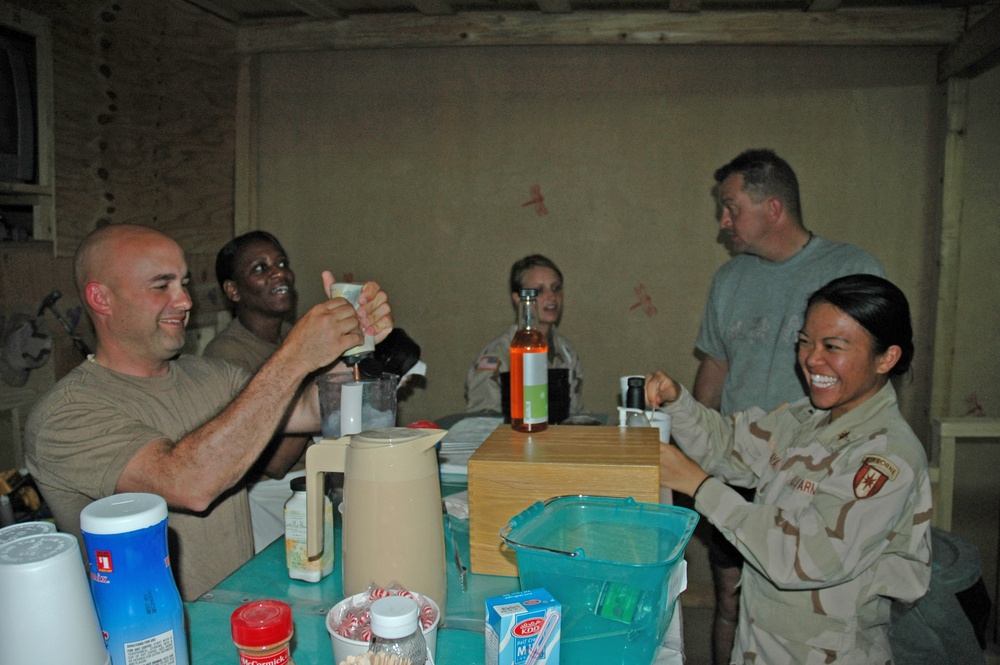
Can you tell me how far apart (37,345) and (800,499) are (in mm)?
2990

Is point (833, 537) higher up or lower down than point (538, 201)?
lower down

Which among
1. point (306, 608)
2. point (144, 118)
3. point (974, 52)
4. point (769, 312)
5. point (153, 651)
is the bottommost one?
point (306, 608)

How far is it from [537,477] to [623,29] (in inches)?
126

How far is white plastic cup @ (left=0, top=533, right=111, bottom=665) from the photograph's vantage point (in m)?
0.74

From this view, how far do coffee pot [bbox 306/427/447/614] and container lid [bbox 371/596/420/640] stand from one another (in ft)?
0.97

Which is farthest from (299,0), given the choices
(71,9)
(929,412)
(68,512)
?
(929,412)

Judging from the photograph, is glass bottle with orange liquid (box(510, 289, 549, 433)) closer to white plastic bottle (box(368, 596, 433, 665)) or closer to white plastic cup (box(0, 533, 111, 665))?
white plastic bottle (box(368, 596, 433, 665))

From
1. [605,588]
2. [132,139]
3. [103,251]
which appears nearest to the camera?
[605,588]

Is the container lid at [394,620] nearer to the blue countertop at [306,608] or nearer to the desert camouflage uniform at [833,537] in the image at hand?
A: the blue countertop at [306,608]

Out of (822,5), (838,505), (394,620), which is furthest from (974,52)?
(394,620)

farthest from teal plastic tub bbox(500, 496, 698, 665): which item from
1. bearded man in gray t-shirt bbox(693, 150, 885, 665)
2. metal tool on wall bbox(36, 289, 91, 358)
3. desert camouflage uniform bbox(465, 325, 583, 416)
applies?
metal tool on wall bbox(36, 289, 91, 358)

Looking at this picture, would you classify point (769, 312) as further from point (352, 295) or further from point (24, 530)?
point (24, 530)

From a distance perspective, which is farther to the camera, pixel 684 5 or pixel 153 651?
pixel 684 5

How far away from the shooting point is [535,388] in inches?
60.2
